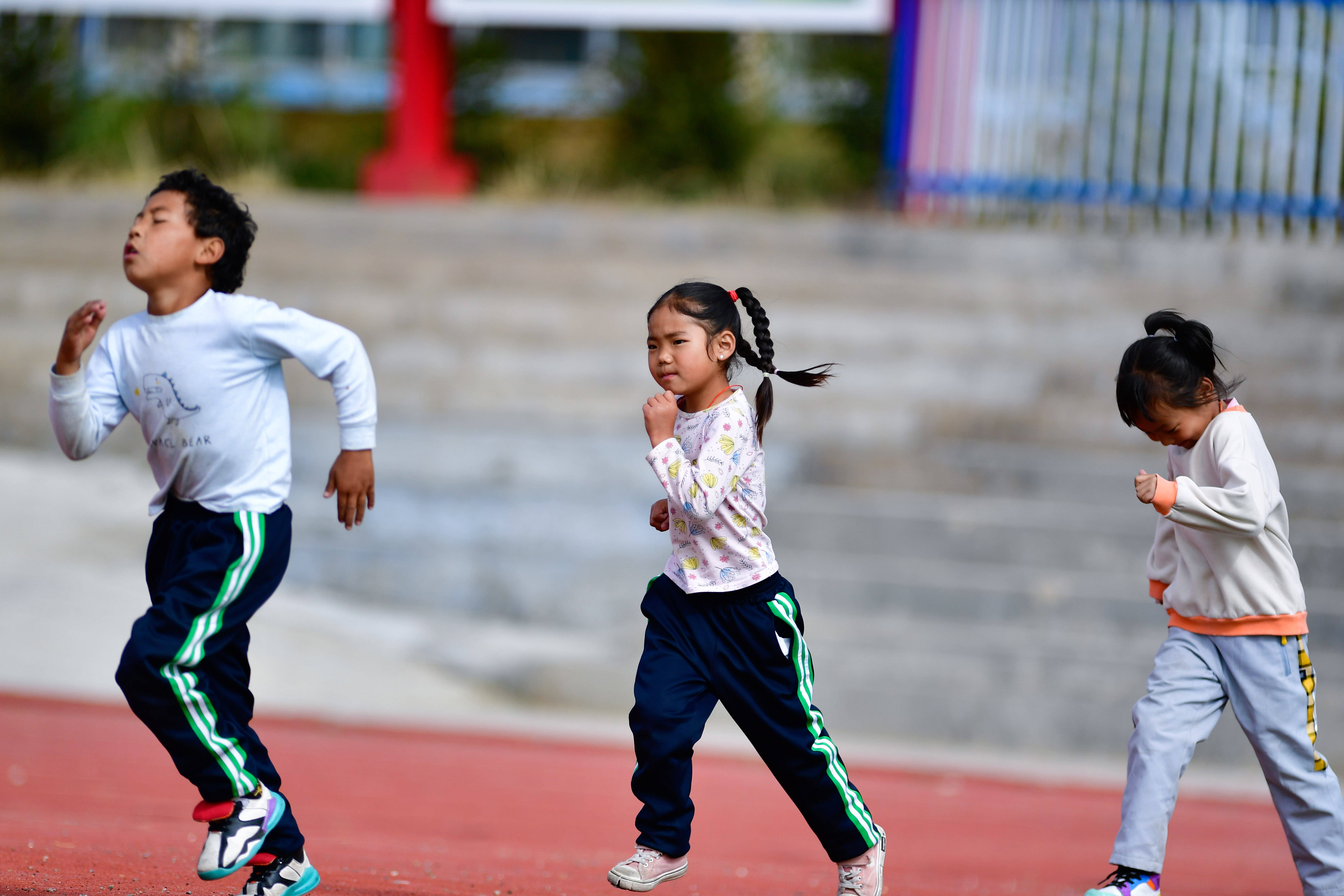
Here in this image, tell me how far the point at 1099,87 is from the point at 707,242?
3.26 m

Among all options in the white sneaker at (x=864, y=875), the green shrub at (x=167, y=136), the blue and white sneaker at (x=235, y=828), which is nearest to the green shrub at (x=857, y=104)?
the green shrub at (x=167, y=136)

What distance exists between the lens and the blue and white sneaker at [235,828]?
3068mm

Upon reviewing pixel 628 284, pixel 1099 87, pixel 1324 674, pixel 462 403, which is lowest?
pixel 1324 674

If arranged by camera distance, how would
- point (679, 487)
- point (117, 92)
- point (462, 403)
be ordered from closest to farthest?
1. point (679, 487)
2. point (462, 403)
3. point (117, 92)

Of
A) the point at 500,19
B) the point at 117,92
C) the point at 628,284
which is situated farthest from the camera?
the point at 117,92

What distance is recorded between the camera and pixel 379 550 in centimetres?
817

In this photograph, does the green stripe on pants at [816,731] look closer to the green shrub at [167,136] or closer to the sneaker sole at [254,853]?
the sneaker sole at [254,853]

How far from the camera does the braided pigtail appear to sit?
10.7ft

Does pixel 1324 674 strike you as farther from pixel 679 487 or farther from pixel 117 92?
pixel 117 92

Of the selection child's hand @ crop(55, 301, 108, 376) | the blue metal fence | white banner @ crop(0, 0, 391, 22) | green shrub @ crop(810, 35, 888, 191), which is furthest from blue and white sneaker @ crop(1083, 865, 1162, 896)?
green shrub @ crop(810, 35, 888, 191)

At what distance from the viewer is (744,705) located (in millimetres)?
3254

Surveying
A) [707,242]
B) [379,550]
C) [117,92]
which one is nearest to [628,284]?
[707,242]

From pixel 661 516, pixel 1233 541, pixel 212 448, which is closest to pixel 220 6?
pixel 212 448

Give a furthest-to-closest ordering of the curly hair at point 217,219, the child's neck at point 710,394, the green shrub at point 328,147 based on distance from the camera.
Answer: the green shrub at point 328,147 < the curly hair at point 217,219 < the child's neck at point 710,394
